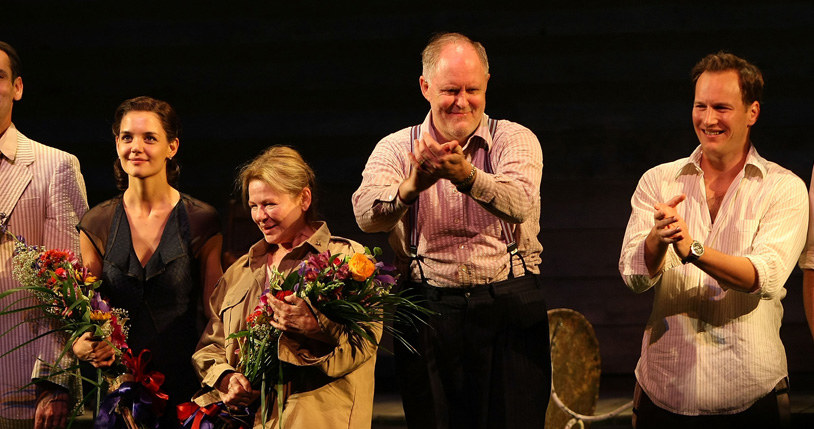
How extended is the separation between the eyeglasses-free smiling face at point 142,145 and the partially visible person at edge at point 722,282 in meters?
→ 1.87

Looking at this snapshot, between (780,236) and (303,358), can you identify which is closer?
(303,358)

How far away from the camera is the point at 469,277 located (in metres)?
3.43

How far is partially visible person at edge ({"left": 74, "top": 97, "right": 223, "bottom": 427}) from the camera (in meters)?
3.79

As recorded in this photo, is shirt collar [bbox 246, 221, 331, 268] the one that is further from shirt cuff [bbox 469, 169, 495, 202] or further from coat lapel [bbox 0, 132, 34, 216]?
coat lapel [bbox 0, 132, 34, 216]

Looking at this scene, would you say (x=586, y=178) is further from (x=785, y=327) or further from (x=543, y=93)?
(x=785, y=327)

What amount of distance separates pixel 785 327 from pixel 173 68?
413 cm

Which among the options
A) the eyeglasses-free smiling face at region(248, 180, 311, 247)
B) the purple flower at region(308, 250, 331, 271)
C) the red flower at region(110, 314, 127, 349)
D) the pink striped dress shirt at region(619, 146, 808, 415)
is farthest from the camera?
the eyeglasses-free smiling face at region(248, 180, 311, 247)

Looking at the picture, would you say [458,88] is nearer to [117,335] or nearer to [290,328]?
[290,328]

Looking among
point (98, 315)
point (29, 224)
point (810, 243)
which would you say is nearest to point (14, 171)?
point (29, 224)

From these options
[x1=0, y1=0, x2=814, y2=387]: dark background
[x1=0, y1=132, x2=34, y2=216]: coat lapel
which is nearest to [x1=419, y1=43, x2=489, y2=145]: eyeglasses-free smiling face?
[x1=0, y1=132, x2=34, y2=216]: coat lapel

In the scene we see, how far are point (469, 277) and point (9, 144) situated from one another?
76.6 inches

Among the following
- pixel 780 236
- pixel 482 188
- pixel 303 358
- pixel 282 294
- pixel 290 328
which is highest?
pixel 482 188

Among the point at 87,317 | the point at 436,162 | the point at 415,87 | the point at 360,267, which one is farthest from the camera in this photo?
the point at 415,87

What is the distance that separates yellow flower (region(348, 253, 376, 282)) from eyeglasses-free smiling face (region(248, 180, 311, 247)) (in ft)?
1.64
